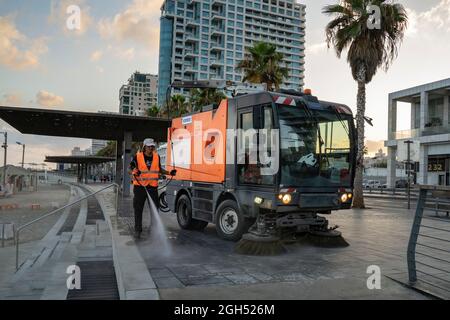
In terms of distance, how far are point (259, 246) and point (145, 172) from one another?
310cm

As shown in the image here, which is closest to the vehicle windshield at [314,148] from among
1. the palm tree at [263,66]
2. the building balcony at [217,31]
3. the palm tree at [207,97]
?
the palm tree at [263,66]

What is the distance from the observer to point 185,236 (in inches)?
364

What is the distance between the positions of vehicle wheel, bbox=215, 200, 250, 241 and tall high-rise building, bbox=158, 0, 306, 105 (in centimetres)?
12544

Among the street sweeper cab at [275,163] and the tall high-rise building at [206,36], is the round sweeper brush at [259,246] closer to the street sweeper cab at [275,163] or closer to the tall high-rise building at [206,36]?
the street sweeper cab at [275,163]

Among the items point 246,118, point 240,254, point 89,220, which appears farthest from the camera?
point 89,220

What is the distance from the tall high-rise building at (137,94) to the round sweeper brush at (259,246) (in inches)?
7065

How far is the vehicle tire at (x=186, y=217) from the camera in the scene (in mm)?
10062

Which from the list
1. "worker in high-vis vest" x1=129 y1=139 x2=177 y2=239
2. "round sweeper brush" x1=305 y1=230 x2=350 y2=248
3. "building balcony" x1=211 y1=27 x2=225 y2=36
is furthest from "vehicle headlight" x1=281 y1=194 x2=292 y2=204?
"building balcony" x1=211 y1=27 x2=225 y2=36

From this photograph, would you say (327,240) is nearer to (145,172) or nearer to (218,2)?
(145,172)

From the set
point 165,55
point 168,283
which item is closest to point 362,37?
point 168,283

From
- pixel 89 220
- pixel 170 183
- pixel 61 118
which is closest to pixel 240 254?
pixel 170 183

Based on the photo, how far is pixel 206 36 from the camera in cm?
13938

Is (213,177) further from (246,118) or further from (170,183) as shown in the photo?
(170,183)
